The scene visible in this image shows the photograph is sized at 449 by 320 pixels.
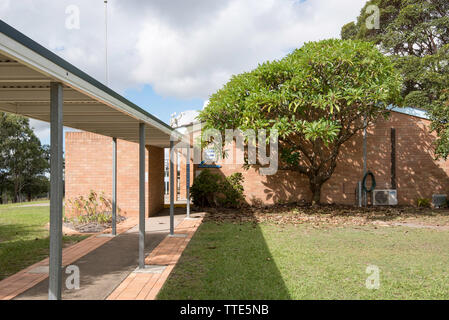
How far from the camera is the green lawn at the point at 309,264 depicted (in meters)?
A: 4.43

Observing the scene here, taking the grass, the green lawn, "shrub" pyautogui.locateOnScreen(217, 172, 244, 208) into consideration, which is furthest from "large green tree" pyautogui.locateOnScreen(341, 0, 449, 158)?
the grass

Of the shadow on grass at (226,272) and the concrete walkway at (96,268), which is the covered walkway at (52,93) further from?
the shadow on grass at (226,272)

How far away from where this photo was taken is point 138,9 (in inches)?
395

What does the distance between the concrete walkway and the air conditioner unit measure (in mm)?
9459

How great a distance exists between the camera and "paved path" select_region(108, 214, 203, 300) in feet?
14.3

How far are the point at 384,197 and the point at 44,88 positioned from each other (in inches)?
546

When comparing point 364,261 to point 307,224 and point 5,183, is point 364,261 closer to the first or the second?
point 307,224

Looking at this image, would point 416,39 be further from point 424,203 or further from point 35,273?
point 35,273

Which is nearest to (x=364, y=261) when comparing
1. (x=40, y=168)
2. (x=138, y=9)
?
(x=138, y=9)

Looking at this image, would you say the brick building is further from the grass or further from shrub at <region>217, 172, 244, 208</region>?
the grass

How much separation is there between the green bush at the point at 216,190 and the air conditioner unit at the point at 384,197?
5.67 meters

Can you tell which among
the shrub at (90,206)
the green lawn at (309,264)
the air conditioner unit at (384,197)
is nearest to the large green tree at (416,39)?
the air conditioner unit at (384,197)

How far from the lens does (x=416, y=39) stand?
22.3m

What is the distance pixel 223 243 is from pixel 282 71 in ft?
21.4
